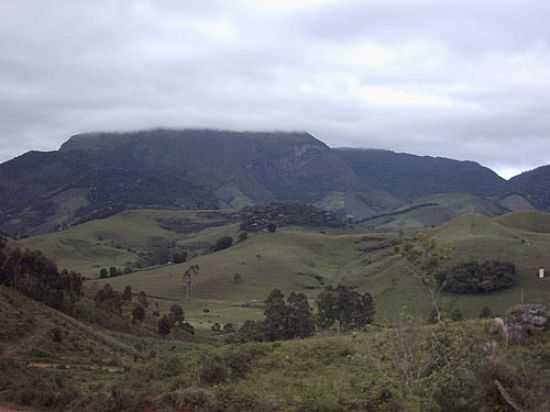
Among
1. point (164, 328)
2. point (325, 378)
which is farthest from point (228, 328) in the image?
point (325, 378)

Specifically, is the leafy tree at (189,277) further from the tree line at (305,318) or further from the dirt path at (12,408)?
the dirt path at (12,408)

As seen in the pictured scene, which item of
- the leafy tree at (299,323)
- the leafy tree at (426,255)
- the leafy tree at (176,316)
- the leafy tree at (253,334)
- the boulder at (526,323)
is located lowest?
the leafy tree at (176,316)

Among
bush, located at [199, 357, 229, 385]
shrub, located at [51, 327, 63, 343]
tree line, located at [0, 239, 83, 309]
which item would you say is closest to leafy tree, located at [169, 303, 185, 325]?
tree line, located at [0, 239, 83, 309]

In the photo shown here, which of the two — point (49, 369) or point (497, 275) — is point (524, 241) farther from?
point (49, 369)

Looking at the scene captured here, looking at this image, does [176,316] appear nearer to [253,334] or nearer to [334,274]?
[253,334]

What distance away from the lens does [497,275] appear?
4680 inches

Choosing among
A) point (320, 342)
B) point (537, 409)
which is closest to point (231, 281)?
point (320, 342)

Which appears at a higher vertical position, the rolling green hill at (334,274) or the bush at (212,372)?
the bush at (212,372)

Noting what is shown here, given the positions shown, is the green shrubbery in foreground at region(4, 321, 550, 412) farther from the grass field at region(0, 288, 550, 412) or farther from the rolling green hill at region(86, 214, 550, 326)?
the rolling green hill at region(86, 214, 550, 326)

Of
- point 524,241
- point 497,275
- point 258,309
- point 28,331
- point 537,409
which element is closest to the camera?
point 537,409

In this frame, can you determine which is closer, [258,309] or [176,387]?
[176,387]

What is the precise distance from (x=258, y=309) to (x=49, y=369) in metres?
91.8

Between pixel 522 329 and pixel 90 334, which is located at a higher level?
pixel 522 329

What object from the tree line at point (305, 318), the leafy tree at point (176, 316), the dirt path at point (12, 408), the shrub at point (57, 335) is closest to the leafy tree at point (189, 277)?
the leafy tree at point (176, 316)
